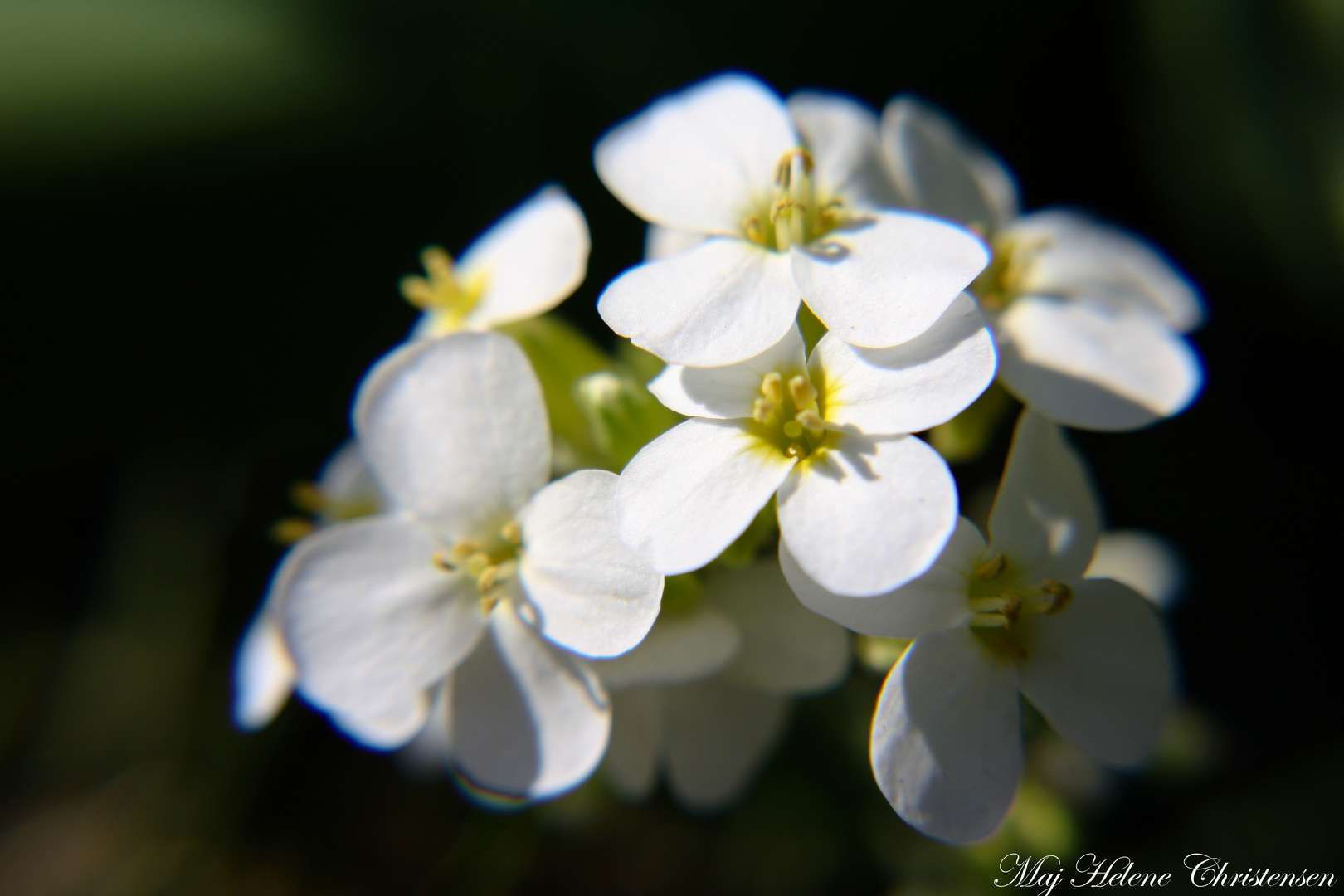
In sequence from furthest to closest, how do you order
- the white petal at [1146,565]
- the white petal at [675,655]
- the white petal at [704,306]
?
1. the white petal at [1146,565]
2. the white petal at [675,655]
3. the white petal at [704,306]

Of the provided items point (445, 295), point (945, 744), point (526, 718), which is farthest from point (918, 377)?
point (445, 295)

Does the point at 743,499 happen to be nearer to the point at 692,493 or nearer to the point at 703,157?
the point at 692,493

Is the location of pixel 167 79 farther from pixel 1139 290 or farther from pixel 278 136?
pixel 1139 290

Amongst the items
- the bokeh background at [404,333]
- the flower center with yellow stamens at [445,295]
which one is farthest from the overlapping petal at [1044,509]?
the flower center with yellow stamens at [445,295]

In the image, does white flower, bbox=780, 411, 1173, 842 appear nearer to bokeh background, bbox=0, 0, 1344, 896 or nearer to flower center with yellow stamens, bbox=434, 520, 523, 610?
flower center with yellow stamens, bbox=434, 520, 523, 610

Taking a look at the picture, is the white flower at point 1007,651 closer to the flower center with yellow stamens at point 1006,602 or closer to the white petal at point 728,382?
the flower center with yellow stamens at point 1006,602

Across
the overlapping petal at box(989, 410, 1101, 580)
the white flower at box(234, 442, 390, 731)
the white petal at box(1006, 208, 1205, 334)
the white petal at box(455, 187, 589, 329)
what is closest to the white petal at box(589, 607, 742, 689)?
the overlapping petal at box(989, 410, 1101, 580)
